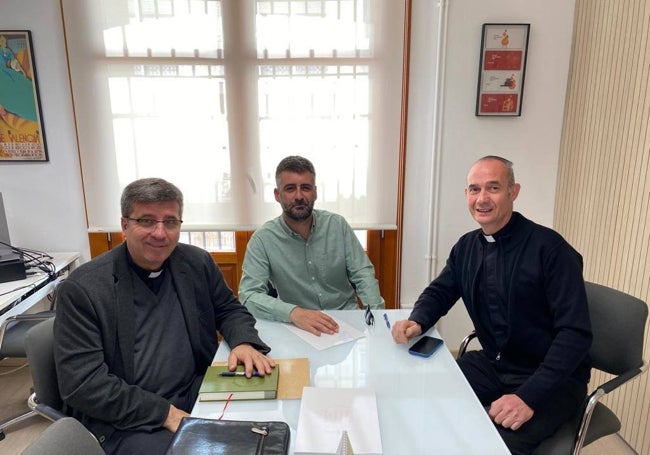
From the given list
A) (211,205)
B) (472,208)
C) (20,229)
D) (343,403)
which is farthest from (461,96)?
(20,229)

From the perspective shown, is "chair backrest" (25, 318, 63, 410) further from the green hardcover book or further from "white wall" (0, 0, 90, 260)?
"white wall" (0, 0, 90, 260)

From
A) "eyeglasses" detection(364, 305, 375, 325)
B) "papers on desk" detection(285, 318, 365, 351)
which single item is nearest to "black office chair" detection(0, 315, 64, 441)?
"papers on desk" detection(285, 318, 365, 351)

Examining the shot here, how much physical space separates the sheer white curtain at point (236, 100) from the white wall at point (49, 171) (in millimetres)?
120

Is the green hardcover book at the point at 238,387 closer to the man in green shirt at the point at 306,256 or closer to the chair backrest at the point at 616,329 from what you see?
the man in green shirt at the point at 306,256

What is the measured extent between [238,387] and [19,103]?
254 centimetres

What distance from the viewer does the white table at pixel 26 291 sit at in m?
2.03

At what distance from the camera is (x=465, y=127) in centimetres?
268

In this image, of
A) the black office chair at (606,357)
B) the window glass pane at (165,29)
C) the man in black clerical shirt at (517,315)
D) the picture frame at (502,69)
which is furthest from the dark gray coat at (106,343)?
the picture frame at (502,69)

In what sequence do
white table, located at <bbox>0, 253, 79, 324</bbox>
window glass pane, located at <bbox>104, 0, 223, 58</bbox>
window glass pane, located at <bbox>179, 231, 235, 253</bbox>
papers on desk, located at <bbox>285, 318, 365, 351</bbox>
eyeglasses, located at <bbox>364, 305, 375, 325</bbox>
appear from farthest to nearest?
window glass pane, located at <bbox>179, 231, 235, 253</bbox>, window glass pane, located at <bbox>104, 0, 223, 58</bbox>, white table, located at <bbox>0, 253, 79, 324</bbox>, eyeglasses, located at <bbox>364, 305, 375, 325</bbox>, papers on desk, located at <bbox>285, 318, 365, 351</bbox>

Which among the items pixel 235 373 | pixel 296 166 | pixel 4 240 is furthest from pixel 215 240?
pixel 235 373

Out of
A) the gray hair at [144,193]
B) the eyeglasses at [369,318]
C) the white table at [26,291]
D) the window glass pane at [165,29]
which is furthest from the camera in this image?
the window glass pane at [165,29]

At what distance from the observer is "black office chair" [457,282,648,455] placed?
133cm

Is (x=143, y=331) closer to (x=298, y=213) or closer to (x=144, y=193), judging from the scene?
(x=144, y=193)

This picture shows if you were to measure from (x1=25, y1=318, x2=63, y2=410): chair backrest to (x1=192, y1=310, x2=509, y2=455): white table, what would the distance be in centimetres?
54
